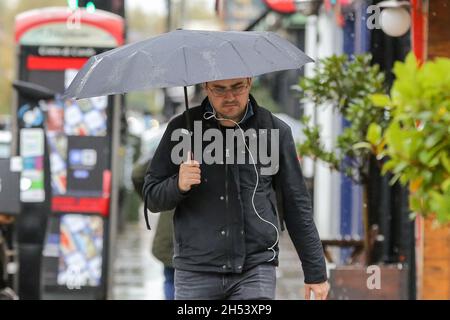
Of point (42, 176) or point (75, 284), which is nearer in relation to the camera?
point (42, 176)

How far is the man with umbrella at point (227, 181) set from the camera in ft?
16.1

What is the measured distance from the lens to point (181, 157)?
16.9 feet

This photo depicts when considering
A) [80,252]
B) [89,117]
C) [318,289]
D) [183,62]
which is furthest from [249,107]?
[80,252]

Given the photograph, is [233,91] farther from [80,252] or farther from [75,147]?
[80,252]

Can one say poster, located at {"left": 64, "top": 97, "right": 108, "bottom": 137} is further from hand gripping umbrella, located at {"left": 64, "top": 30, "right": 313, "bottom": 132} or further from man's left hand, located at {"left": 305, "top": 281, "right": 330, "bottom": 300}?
man's left hand, located at {"left": 305, "top": 281, "right": 330, "bottom": 300}

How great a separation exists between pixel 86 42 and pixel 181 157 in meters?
5.71

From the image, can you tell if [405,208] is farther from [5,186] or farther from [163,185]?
[163,185]

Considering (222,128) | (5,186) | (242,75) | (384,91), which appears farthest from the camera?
(5,186)

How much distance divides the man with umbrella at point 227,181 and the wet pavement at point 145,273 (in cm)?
612

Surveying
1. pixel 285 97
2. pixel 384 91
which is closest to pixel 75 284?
pixel 384 91

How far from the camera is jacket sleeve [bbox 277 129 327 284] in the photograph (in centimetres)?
505

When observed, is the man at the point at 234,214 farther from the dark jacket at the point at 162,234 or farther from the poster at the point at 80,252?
the poster at the point at 80,252

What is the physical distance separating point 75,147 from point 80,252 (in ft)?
3.50

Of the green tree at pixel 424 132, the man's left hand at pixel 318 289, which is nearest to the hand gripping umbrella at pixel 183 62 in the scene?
the man's left hand at pixel 318 289
